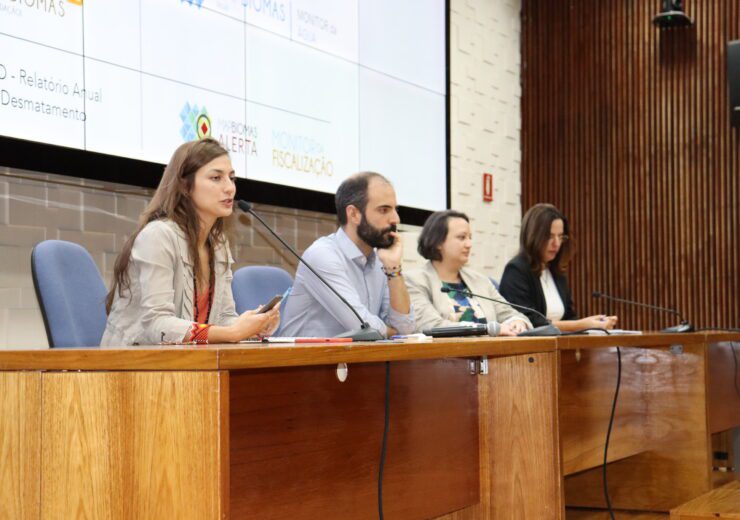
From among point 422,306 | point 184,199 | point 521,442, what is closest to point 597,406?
point 521,442

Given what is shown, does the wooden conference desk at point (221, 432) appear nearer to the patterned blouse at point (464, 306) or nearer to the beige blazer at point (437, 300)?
the beige blazer at point (437, 300)

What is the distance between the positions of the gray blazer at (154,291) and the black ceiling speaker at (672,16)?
142 inches

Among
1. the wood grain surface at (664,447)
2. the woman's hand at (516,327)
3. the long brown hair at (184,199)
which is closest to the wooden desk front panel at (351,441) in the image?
the woman's hand at (516,327)

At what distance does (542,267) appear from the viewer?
4023 mm

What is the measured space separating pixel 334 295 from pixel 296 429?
1106 millimetres

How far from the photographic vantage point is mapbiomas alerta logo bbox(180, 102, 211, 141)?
10.4 ft

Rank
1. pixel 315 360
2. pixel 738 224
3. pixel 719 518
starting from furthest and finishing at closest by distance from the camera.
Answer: pixel 738 224 < pixel 719 518 < pixel 315 360

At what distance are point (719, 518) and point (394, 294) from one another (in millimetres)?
1082

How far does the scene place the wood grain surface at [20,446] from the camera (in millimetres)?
1408

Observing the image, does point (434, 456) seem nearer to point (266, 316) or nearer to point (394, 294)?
point (266, 316)

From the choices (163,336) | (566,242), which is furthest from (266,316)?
(566,242)

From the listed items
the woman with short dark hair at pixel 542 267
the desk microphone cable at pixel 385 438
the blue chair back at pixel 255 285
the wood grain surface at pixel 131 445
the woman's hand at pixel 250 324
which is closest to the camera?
the wood grain surface at pixel 131 445

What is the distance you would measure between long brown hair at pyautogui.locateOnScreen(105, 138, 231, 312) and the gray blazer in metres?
0.03

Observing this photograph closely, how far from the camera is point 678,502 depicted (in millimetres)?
3102
